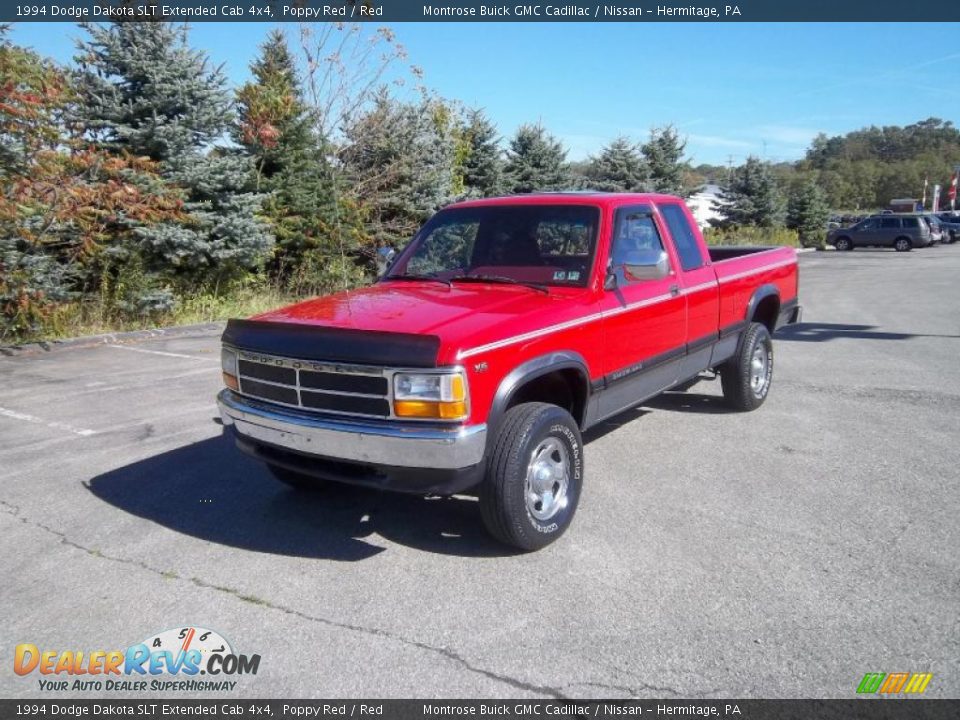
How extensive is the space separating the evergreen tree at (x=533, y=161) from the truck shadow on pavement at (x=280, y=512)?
17285mm

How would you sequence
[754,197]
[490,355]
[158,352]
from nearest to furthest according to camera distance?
[490,355]
[158,352]
[754,197]

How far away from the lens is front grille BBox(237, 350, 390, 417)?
3.77m

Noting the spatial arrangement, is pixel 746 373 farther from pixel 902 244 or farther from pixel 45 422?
pixel 902 244

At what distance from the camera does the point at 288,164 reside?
15539mm

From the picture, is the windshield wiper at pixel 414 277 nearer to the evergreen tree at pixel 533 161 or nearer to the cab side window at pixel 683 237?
the cab side window at pixel 683 237

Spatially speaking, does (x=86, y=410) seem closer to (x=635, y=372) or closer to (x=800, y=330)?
(x=635, y=372)

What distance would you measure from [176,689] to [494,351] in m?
2.06

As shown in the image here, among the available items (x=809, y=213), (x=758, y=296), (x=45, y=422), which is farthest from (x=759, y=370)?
(x=809, y=213)

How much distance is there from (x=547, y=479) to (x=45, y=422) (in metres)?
5.40

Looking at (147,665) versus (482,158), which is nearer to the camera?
(147,665)

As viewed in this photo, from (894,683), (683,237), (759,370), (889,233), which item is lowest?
(894,683)

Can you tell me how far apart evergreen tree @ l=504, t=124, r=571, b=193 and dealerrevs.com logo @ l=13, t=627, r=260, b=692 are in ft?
63.3

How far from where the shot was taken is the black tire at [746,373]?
22.1ft

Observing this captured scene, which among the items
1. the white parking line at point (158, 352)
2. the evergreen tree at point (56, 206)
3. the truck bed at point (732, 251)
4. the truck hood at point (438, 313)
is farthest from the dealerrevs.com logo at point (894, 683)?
the evergreen tree at point (56, 206)
